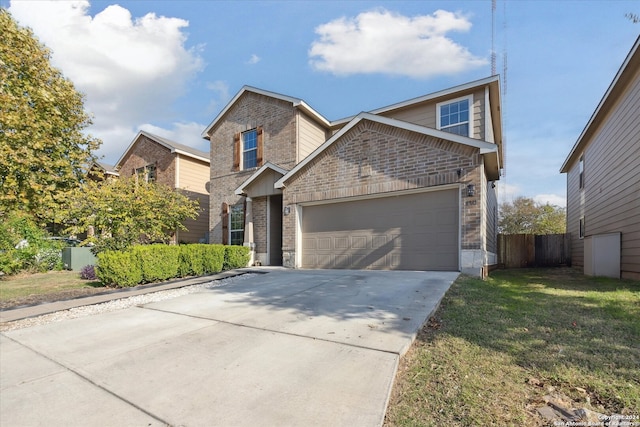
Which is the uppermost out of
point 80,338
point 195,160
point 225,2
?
point 225,2

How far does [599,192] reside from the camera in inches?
442

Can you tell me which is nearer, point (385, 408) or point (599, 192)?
point (385, 408)

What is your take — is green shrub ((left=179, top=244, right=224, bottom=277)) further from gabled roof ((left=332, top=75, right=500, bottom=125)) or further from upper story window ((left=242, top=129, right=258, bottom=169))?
gabled roof ((left=332, top=75, right=500, bottom=125))

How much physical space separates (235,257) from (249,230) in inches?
84.1

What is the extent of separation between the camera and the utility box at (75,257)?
1331cm

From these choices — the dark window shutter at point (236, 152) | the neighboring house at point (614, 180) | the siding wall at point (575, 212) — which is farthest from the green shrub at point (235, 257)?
the siding wall at point (575, 212)

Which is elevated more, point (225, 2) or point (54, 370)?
point (225, 2)

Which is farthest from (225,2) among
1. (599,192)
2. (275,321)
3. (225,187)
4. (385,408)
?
(599,192)

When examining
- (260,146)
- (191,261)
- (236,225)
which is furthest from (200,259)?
(260,146)

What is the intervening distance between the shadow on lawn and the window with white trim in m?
9.76

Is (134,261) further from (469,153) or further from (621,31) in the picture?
(621,31)

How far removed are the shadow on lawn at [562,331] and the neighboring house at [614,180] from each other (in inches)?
149

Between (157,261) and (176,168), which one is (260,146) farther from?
(157,261)

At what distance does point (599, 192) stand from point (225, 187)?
1479 centimetres
